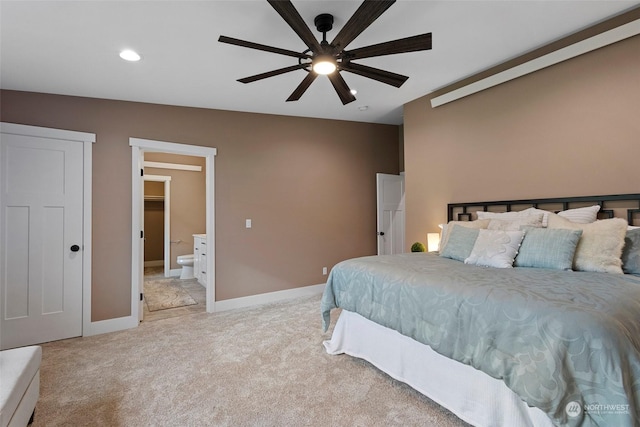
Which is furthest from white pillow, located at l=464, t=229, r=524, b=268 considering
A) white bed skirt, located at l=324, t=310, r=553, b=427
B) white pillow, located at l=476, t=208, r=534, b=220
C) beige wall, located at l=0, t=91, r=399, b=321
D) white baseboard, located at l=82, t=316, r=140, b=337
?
white baseboard, located at l=82, t=316, r=140, b=337

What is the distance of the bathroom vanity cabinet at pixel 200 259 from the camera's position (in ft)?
17.5

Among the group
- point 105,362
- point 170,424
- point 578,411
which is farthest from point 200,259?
point 578,411

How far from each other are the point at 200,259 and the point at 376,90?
4218 millimetres

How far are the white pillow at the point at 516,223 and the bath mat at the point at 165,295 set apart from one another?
3982mm

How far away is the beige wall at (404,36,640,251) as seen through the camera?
2385 millimetres

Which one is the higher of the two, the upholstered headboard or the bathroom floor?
the upholstered headboard

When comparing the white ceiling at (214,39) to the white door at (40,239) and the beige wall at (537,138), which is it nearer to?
the beige wall at (537,138)

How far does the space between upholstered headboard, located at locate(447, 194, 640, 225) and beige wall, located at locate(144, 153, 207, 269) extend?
5352mm

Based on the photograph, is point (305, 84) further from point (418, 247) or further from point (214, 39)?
point (418, 247)

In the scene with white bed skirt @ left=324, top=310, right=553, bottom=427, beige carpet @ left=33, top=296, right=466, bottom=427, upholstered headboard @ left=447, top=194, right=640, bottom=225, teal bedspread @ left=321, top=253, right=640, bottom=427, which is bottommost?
beige carpet @ left=33, top=296, right=466, bottom=427

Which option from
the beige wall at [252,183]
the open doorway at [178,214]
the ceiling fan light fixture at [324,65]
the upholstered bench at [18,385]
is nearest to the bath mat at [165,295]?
the open doorway at [178,214]

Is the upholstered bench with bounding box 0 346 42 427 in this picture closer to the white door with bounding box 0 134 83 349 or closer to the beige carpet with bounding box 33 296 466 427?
the beige carpet with bounding box 33 296 466 427

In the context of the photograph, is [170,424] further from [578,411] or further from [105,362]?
[578,411]

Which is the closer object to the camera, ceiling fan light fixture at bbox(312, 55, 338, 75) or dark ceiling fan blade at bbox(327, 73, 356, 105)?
ceiling fan light fixture at bbox(312, 55, 338, 75)
